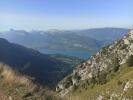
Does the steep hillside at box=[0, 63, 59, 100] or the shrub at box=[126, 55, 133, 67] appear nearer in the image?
the steep hillside at box=[0, 63, 59, 100]

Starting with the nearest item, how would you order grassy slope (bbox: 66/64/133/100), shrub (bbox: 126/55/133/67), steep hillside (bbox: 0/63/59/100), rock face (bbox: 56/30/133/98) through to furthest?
1. steep hillside (bbox: 0/63/59/100)
2. grassy slope (bbox: 66/64/133/100)
3. shrub (bbox: 126/55/133/67)
4. rock face (bbox: 56/30/133/98)

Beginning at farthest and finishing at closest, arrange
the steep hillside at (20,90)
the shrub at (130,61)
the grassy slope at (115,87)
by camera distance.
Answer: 1. the shrub at (130,61)
2. the grassy slope at (115,87)
3. the steep hillside at (20,90)

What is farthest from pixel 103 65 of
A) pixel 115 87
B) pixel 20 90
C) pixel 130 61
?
pixel 20 90

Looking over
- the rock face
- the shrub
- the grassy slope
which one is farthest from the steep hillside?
the rock face

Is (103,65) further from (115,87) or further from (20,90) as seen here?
(20,90)

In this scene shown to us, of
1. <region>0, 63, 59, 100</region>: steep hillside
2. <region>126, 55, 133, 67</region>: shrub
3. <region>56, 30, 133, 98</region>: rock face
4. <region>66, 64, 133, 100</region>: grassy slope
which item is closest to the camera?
<region>0, 63, 59, 100</region>: steep hillside

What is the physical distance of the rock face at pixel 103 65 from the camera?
142 meters

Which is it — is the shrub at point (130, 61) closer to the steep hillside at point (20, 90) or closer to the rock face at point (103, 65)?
the rock face at point (103, 65)

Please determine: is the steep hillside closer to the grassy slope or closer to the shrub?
the grassy slope

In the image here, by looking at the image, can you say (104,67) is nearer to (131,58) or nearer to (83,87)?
(83,87)

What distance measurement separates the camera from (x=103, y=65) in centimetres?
15250

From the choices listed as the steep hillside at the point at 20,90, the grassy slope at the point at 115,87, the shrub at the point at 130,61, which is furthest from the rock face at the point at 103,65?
the steep hillside at the point at 20,90

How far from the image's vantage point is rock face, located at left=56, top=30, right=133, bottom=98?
5581 inches

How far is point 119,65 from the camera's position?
140 meters
